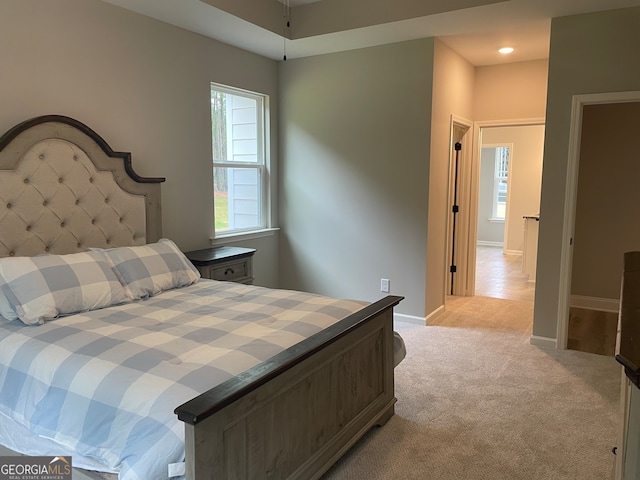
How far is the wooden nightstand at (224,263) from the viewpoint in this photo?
144 inches

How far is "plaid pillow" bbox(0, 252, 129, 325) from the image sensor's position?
90.7 inches

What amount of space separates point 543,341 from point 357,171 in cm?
224

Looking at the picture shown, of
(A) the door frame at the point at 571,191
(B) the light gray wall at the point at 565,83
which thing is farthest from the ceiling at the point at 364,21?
(A) the door frame at the point at 571,191

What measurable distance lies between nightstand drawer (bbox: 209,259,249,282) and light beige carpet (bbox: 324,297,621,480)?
1.51 m

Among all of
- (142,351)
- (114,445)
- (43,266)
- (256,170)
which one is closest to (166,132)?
(256,170)

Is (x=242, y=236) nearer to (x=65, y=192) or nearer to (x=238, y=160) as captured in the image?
(x=238, y=160)

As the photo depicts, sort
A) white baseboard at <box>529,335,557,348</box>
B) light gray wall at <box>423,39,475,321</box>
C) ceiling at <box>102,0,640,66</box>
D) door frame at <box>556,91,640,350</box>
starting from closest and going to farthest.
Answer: ceiling at <box>102,0,640,66</box>
door frame at <box>556,91,640,350</box>
white baseboard at <box>529,335,557,348</box>
light gray wall at <box>423,39,475,321</box>

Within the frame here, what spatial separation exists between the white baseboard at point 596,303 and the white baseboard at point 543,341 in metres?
1.66

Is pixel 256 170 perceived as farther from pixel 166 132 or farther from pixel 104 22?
pixel 104 22

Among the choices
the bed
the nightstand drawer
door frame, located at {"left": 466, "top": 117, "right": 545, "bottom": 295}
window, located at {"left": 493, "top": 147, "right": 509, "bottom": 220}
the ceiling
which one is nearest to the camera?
the bed

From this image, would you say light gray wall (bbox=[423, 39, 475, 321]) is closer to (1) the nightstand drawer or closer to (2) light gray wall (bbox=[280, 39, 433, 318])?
(2) light gray wall (bbox=[280, 39, 433, 318])

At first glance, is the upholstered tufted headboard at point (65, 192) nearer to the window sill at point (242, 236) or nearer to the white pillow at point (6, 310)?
the white pillow at point (6, 310)

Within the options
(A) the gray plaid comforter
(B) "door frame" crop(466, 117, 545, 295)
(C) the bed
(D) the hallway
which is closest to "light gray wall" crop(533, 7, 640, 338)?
(B) "door frame" crop(466, 117, 545, 295)

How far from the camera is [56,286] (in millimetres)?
2422
